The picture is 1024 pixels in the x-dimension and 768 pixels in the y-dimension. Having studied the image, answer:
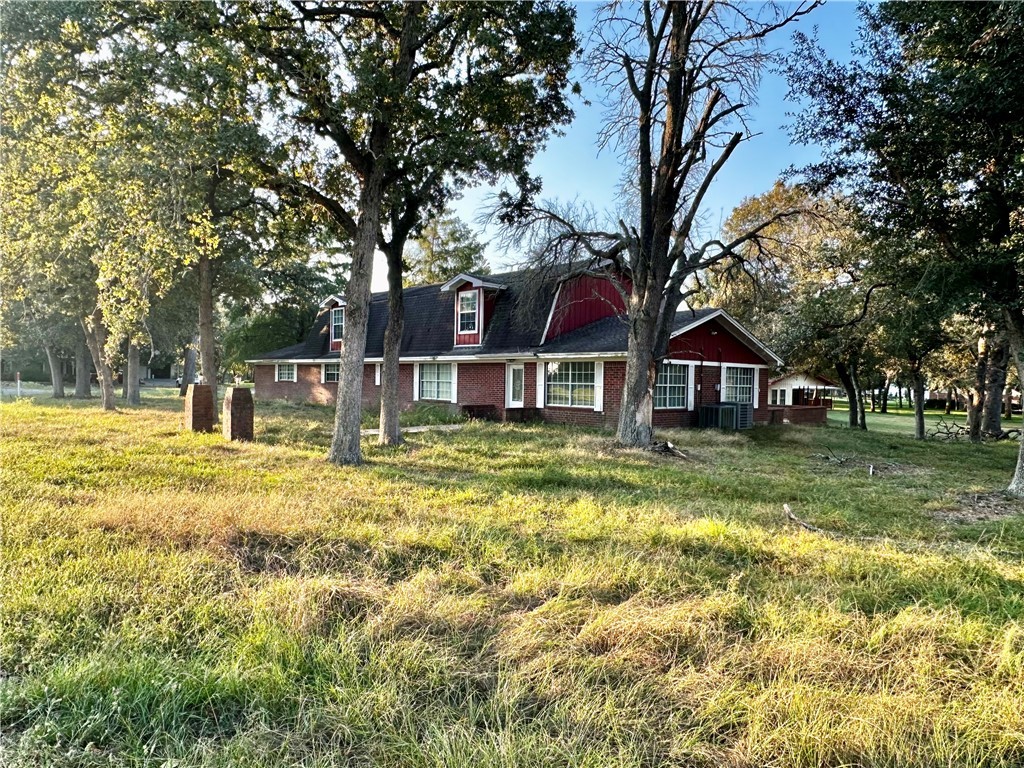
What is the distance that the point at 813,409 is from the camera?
85.5 ft

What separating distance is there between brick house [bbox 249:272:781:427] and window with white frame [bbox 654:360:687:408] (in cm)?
3

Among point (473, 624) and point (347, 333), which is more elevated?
point (347, 333)

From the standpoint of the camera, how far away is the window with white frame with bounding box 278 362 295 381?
88.0 feet

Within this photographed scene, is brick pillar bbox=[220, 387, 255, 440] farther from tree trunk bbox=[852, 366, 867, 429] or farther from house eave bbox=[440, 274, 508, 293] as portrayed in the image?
tree trunk bbox=[852, 366, 867, 429]

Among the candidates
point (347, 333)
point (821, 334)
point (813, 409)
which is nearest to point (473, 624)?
point (347, 333)

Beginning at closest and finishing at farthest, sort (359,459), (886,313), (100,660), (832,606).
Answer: (100,660) → (832,606) → (359,459) → (886,313)

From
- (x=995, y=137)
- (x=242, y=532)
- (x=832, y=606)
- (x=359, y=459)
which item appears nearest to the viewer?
(x=832, y=606)

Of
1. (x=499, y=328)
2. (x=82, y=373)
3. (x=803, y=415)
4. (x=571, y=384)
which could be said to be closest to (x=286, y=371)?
(x=82, y=373)

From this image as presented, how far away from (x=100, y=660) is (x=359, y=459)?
21.9 feet

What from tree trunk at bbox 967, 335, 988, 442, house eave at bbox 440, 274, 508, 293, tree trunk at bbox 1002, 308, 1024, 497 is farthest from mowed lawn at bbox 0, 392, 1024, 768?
tree trunk at bbox 967, 335, 988, 442

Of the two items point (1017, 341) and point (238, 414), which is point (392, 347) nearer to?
point (238, 414)

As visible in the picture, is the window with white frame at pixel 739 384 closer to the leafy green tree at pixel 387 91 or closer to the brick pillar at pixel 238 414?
the leafy green tree at pixel 387 91

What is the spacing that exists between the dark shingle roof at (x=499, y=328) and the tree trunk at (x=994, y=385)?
30.1 feet

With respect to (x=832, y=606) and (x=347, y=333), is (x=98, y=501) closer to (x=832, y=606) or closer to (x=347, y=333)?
(x=347, y=333)
